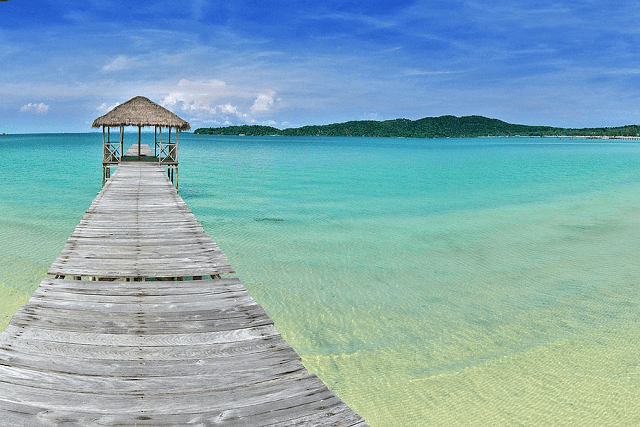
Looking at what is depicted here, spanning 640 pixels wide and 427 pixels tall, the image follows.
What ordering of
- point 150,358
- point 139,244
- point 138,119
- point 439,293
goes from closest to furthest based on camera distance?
point 150,358 → point 139,244 → point 439,293 → point 138,119

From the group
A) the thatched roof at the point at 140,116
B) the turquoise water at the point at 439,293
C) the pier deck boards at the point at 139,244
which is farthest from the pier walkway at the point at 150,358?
the thatched roof at the point at 140,116

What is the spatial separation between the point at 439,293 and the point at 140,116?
46.2 ft

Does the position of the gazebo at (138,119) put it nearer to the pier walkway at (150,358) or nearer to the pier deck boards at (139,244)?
the pier deck boards at (139,244)

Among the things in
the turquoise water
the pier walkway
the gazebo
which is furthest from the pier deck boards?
the gazebo

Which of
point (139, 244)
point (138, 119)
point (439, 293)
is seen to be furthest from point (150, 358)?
point (138, 119)

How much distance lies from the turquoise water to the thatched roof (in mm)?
3193

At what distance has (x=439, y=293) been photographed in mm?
7488

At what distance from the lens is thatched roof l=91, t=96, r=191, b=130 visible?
17047mm

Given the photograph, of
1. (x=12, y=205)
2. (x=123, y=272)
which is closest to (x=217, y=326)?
(x=123, y=272)

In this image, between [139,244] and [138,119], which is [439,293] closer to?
[139,244]

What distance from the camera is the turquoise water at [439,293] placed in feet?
15.2

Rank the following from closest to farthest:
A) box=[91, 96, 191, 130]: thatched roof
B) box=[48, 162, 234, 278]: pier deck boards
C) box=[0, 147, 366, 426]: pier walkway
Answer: box=[0, 147, 366, 426]: pier walkway
box=[48, 162, 234, 278]: pier deck boards
box=[91, 96, 191, 130]: thatched roof

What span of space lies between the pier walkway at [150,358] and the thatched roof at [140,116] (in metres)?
13.5

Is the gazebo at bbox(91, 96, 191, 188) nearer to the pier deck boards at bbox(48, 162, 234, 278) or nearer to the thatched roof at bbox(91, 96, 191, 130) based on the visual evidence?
the thatched roof at bbox(91, 96, 191, 130)
